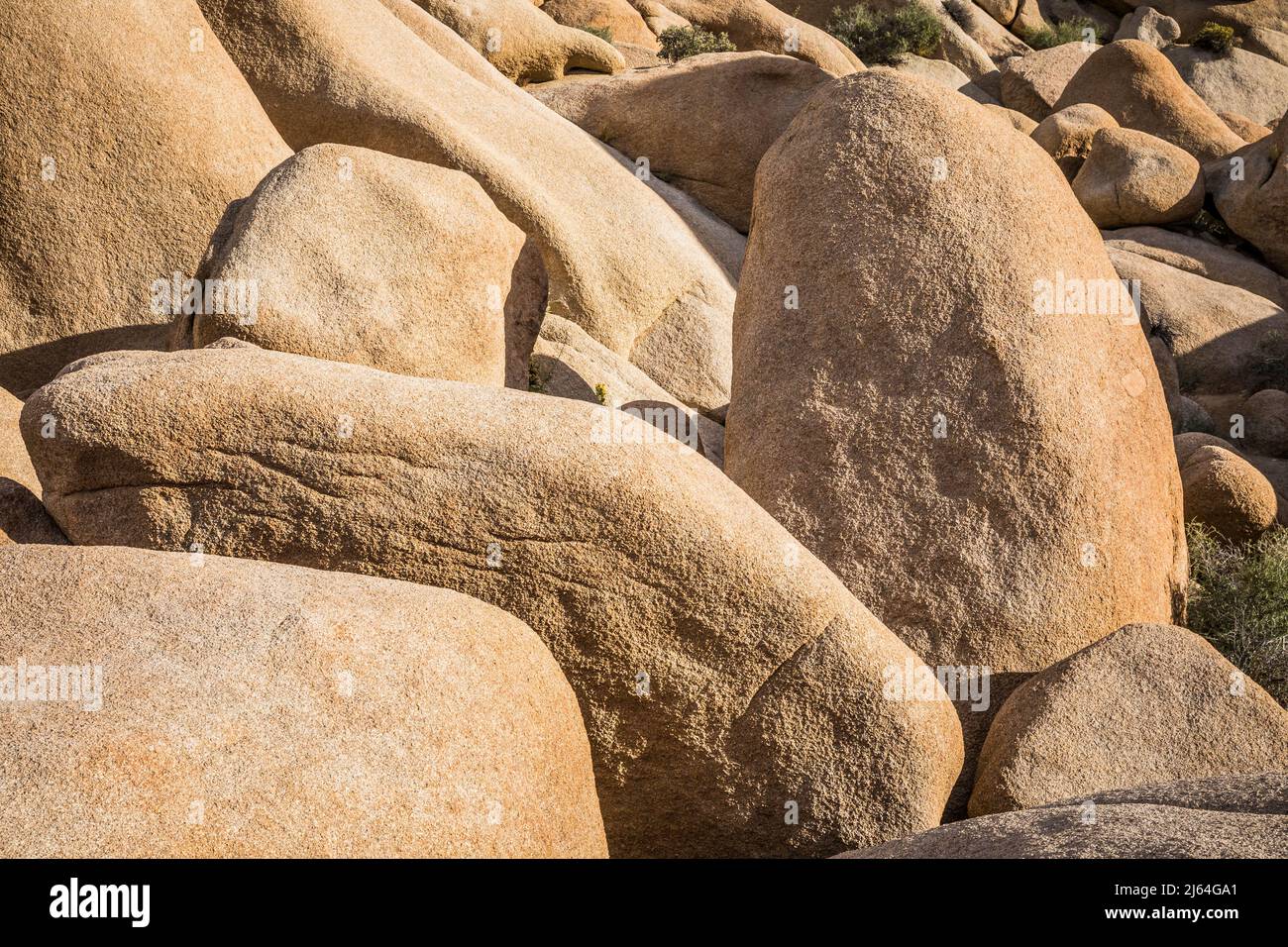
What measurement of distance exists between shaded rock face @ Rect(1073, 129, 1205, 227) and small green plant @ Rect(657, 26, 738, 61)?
5.06m

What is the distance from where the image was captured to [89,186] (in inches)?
275

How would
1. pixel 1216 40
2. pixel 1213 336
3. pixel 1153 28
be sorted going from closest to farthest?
pixel 1213 336 → pixel 1216 40 → pixel 1153 28

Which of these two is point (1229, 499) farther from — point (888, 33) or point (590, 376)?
point (888, 33)

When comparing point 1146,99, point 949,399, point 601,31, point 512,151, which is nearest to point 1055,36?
point 1146,99

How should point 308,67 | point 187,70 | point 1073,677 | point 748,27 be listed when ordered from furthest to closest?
point 748,27 → point 308,67 → point 187,70 → point 1073,677

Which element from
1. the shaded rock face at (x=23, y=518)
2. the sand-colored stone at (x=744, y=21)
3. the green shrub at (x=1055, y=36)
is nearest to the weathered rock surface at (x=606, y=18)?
the sand-colored stone at (x=744, y=21)

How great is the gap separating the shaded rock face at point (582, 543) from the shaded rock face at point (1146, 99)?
1619 centimetres

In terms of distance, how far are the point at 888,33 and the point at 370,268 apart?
17800 millimetres

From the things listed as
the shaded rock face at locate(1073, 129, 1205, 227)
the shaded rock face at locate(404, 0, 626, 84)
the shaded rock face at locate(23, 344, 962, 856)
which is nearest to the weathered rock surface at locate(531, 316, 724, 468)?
the shaded rock face at locate(23, 344, 962, 856)

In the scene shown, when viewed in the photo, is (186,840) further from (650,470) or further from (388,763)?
(650,470)

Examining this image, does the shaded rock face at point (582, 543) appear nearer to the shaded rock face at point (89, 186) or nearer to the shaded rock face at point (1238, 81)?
the shaded rock face at point (89, 186)

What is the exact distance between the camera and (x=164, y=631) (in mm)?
3152
